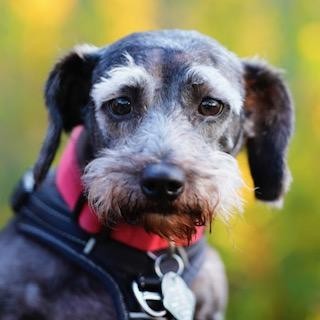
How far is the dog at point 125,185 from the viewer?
2416 mm

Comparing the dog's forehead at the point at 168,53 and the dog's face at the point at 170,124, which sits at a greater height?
the dog's forehead at the point at 168,53

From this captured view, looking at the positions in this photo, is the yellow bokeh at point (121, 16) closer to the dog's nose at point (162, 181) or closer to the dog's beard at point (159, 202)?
the dog's beard at point (159, 202)

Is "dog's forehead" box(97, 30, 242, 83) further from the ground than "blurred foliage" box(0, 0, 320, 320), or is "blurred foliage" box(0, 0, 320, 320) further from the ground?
"dog's forehead" box(97, 30, 242, 83)

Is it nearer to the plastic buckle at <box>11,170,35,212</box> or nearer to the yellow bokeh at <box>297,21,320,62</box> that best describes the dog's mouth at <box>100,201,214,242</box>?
the plastic buckle at <box>11,170,35,212</box>

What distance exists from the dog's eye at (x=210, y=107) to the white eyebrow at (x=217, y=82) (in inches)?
0.7

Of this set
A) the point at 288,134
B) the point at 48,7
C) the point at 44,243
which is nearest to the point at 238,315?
the point at 288,134

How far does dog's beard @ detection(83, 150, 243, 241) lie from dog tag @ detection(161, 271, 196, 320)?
0.65ft

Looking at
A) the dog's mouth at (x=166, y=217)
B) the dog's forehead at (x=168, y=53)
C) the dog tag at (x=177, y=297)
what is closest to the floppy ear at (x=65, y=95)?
the dog's forehead at (x=168, y=53)

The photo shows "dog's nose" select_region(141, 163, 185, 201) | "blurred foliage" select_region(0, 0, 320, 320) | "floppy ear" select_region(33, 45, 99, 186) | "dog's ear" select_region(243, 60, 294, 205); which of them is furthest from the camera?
"blurred foliage" select_region(0, 0, 320, 320)

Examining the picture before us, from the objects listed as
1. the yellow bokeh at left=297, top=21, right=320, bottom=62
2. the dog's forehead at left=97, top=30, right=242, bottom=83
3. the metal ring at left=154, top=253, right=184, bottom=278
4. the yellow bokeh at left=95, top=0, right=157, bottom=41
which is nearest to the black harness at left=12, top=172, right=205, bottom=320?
the metal ring at left=154, top=253, right=184, bottom=278

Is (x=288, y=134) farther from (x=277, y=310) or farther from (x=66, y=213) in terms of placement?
(x=277, y=310)

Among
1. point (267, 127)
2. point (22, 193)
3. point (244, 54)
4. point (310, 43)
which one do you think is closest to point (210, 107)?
point (267, 127)

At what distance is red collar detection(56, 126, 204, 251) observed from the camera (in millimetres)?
2625

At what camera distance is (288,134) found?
9.67ft
